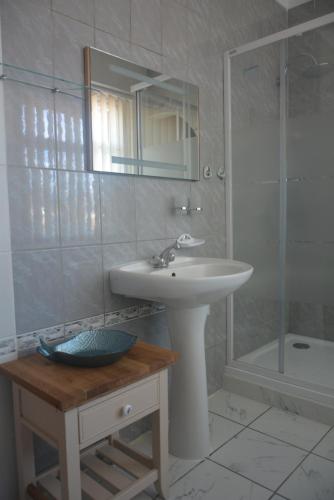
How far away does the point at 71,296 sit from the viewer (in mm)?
1539

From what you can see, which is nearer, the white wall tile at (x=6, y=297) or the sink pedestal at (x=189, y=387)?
the white wall tile at (x=6, y=297)

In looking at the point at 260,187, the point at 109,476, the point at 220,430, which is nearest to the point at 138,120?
the point at 260,187

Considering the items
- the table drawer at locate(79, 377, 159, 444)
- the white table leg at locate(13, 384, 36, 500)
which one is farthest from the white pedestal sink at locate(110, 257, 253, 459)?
the white table leg at locate(13, 384, 36, 500)

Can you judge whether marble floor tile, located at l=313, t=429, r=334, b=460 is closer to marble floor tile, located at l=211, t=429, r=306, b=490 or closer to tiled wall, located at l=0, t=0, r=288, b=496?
marble floor tile, located at l=211, t=429, r=306, b=490

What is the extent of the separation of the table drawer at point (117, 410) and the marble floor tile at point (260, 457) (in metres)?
0.61

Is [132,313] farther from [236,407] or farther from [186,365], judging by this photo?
[236,407]

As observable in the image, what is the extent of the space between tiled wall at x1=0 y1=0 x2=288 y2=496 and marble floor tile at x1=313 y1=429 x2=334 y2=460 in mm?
901

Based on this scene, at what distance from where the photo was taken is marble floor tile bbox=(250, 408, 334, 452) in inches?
73.0

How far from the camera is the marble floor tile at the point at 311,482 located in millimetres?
1472

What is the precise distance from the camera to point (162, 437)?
1384mm

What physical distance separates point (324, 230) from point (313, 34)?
3.56 ft

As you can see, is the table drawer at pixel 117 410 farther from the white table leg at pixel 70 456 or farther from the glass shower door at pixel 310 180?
the glass shower door at pixel 310 180

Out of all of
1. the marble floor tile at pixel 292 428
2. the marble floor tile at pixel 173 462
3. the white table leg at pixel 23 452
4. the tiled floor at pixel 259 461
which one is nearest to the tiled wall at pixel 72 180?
the white table leg at pixel 23 452

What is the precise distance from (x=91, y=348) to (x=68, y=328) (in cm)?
18
